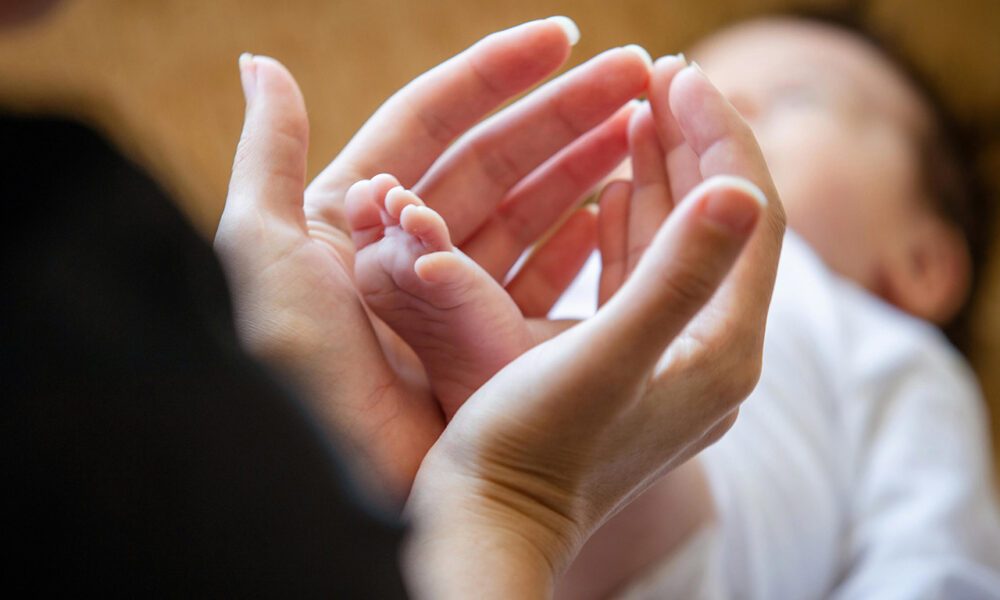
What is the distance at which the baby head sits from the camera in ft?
3.65

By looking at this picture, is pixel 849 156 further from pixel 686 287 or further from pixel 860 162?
pixel 686 287

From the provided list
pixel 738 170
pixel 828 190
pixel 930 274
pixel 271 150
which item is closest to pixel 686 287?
pixel 738 170

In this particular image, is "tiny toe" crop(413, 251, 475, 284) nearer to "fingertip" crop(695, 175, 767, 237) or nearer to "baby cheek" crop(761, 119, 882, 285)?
"fingertip" crop(695, 175, 767, 237)

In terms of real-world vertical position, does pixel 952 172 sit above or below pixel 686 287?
below

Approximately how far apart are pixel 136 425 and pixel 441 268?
0.17 metres

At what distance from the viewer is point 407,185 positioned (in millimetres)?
594

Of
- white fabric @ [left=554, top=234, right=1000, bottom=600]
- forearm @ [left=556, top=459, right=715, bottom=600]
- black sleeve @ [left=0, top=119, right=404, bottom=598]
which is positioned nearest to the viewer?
black sleeve @ [left=0, top=119, right=404, bottom=598]

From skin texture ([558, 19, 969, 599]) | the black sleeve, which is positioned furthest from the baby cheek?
the black sleeve

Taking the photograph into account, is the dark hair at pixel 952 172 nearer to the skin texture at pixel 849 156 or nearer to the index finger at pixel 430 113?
the skin texture at pixel 849 156

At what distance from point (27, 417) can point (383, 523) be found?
12cm

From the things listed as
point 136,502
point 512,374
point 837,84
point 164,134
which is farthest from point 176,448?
point 837,84

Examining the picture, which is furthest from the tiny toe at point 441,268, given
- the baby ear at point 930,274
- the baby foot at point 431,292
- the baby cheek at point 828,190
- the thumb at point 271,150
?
the baby ear at point 930,274

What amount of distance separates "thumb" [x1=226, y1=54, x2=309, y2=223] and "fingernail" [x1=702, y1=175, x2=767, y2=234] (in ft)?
0.85

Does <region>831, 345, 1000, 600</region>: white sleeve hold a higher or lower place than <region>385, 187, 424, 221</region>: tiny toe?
lower
